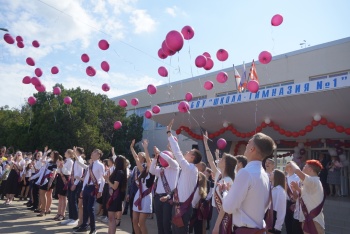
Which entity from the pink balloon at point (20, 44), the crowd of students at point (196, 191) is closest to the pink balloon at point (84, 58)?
the pink balloon at point (20, 44)

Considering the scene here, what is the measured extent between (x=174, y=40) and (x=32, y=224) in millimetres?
5410

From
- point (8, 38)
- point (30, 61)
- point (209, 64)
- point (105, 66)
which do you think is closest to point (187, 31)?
point (209, 64)

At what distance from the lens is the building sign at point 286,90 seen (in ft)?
29.6

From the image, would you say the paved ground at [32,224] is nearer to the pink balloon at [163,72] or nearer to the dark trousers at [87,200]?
the dark trousers at [87,200]

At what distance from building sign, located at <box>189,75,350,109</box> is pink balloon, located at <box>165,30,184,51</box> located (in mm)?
4927

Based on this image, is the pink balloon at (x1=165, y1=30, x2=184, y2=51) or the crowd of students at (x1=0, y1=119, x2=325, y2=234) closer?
the crowd of students at (x1=0, y1=119, x2=325, y2=234)

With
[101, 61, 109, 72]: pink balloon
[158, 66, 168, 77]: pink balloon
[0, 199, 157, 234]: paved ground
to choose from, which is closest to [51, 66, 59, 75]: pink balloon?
[101, 61, 109, 72]: pink balloon

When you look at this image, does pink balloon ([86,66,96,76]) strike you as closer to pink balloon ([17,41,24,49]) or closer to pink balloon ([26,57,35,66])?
pink balloon ([26,57,35,66])

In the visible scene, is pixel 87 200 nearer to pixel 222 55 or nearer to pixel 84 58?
pixel 84 58

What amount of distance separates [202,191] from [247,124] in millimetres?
7992

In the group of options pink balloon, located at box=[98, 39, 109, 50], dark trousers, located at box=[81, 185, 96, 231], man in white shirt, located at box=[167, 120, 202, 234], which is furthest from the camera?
pink balloon, located at box=[98, 39, 109, 50]

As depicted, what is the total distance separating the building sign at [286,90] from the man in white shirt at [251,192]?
7163 millimetres

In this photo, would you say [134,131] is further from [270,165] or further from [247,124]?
[270,165]

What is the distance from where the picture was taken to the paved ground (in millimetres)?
7076
